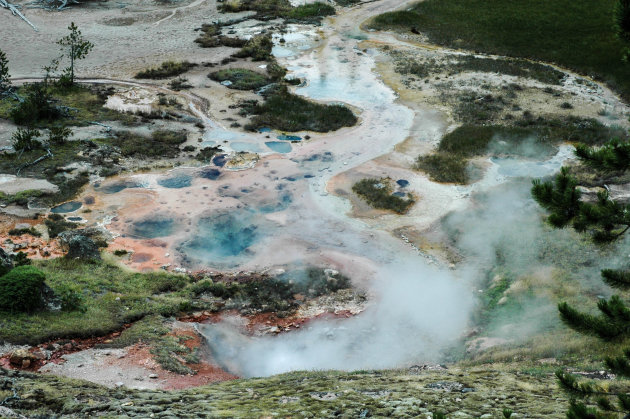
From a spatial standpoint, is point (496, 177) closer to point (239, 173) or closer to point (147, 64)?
point (239, 173)

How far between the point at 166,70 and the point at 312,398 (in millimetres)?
39607

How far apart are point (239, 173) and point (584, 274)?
18570mm

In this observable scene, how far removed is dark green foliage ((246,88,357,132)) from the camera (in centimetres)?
3984

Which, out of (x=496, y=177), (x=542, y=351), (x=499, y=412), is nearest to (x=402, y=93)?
(x=496, y=177)

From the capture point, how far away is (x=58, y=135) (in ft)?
119

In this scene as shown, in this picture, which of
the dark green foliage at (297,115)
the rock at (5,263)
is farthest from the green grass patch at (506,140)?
the rock at (5,263)

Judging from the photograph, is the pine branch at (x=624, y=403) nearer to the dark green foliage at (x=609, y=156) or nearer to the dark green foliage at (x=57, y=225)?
the dark green foliage at (x=609, y=156)

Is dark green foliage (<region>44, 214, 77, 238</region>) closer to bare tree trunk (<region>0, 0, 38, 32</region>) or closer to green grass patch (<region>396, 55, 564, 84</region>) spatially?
green grass patch (<region>396, 55, 564, 84</region>)

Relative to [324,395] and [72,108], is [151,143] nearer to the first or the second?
[72,108]

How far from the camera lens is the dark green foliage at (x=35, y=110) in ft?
124

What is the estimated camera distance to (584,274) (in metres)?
23.4

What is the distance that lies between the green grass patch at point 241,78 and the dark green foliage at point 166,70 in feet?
8.67

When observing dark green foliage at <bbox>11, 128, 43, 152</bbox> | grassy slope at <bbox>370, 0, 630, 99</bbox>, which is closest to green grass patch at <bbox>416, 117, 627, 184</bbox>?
grassy slope at <bbox>370, 0, 630, 99</bbox>

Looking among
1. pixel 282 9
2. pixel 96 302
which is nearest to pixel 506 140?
pixel 96 302
